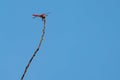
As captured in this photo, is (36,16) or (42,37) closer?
(42,37)

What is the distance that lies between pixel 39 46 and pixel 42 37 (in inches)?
5.9

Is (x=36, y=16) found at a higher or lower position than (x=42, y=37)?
higher

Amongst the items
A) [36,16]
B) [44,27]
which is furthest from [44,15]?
[44,27]

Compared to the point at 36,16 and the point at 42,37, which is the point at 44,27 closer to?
the point at 42,37

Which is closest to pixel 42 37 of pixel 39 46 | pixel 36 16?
pixel 39 46

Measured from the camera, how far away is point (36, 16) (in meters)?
4.32

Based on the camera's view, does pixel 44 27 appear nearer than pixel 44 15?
Yes

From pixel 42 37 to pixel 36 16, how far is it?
2.16 ft

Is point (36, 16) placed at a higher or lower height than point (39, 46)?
higher

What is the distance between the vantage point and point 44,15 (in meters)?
4.43

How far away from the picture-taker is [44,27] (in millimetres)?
3852

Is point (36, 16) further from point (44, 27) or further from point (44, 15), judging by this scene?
point (44, 27)

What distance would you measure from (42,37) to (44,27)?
17 centimetres

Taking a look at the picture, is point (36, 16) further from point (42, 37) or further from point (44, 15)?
point (42, 37)
